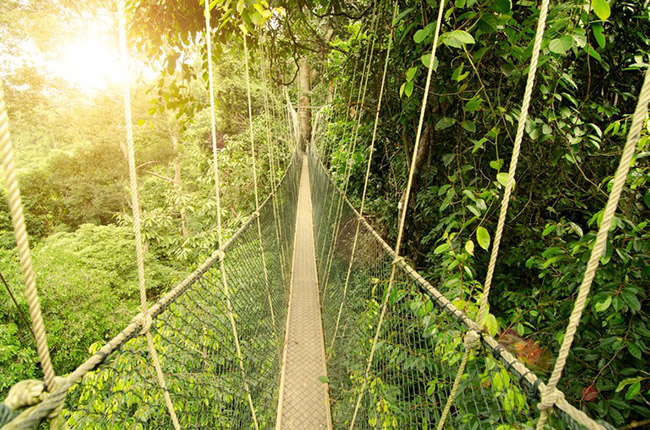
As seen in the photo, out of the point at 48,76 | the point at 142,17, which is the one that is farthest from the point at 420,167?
the point at 48,76

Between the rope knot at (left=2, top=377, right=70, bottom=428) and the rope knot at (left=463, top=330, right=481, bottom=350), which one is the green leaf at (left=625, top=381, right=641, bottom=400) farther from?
the rope knot at (left=2, top=377, right=70, bottom=428)

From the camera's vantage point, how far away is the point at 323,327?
2.23 m

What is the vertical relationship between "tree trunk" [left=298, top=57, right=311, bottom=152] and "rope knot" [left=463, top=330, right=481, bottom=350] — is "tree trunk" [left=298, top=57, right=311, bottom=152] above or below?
above

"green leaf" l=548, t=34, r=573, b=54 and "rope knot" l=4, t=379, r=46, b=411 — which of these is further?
"green leaf" l=548, t=34, r=573, b=54

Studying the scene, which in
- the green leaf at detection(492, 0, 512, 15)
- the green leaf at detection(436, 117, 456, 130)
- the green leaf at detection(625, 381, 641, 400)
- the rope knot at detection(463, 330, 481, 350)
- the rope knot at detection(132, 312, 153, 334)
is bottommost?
the green leaf at detection(625, 381, 641, 400)

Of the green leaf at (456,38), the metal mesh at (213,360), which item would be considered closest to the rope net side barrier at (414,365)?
the metal mesh at (213,360)

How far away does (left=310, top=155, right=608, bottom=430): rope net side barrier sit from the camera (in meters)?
0.58

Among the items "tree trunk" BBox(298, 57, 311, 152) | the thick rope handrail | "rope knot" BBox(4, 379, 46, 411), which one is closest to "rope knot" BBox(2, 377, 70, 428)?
"rope knot" BBox(4, 379, 46, 411)

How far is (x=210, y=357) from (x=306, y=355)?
3.02 feet

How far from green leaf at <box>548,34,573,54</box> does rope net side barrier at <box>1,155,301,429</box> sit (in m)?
1.01

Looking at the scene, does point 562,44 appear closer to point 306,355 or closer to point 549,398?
point 549,398

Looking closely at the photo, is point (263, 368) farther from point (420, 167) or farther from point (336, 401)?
point (420, 167)

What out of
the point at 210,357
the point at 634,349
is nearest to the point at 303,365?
the point at 210,357

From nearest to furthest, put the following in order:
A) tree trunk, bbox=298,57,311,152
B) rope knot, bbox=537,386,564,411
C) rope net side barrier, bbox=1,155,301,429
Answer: rope knot, bbox=537,386,564,411 → rope net side barrier, bbox=1,155,301,429 → tree trunk, bbox=298,57,311,152
